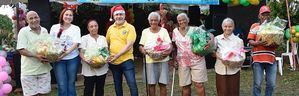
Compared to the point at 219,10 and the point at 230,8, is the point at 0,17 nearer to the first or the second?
the point at 219,10

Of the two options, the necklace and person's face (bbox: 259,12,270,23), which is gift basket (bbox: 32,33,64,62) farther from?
person's face (bbox: 259,12,270,23)

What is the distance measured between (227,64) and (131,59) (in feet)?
4.52

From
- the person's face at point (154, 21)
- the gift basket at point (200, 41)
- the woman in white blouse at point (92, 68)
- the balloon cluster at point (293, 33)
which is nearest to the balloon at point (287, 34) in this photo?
the balloon cluster at point (293, 33)

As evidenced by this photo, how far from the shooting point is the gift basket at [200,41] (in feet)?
20.8

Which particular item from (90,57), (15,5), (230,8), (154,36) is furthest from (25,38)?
(230,8)

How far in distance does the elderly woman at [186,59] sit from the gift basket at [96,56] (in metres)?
1.07

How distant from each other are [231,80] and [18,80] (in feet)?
14.2

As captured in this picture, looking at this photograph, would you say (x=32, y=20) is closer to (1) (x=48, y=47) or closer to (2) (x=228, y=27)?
(1) (x=48, y=47)

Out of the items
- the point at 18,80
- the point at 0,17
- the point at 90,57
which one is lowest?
the point at 18,80

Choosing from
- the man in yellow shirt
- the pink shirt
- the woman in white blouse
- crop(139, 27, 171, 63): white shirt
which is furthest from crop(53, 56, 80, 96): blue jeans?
the pink shirt

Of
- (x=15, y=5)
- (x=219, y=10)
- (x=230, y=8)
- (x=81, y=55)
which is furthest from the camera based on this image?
(x=230, y=8)

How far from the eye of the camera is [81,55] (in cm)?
643

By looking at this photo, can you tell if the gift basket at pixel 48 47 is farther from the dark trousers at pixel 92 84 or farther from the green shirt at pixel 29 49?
the dark trousers at pixel 92 84

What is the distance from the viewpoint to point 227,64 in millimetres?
6391
